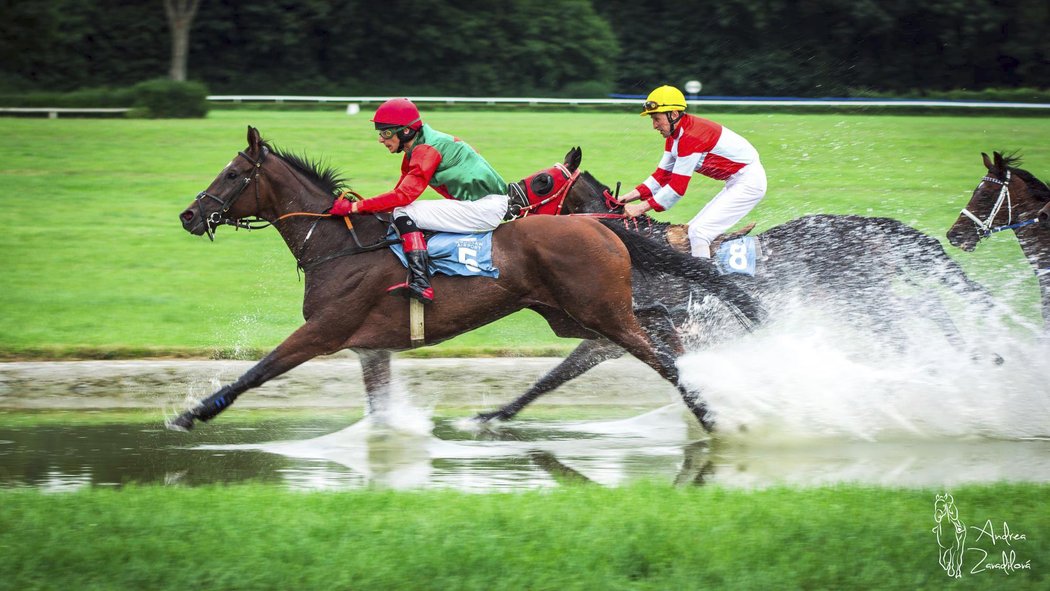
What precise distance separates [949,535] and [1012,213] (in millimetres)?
5309

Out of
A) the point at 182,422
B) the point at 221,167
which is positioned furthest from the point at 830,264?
the point at 221,167

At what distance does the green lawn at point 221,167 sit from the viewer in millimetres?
12109

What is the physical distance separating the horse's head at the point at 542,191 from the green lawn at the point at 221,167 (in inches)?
70.9

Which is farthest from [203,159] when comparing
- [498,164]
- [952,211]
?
[952,211]

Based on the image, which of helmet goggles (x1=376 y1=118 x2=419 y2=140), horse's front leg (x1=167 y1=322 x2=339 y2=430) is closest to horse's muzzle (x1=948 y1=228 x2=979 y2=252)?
helmet goggles (x1=376 y1=118 x2=419 y2=140)

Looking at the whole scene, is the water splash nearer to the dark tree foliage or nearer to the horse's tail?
the horse's tail

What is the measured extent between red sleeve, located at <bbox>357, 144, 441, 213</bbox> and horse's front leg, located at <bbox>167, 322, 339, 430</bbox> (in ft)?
3.07

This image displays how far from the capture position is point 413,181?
328 inches

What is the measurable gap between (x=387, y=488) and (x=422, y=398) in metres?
2.90

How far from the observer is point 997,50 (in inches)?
1738

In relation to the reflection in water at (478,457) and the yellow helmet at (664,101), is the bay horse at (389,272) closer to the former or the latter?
the reflection in water at (478,457)

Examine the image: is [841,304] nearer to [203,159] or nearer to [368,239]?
[368,239]

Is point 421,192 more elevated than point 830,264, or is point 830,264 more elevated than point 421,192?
point 421,192

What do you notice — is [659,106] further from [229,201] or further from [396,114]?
[229,201]
